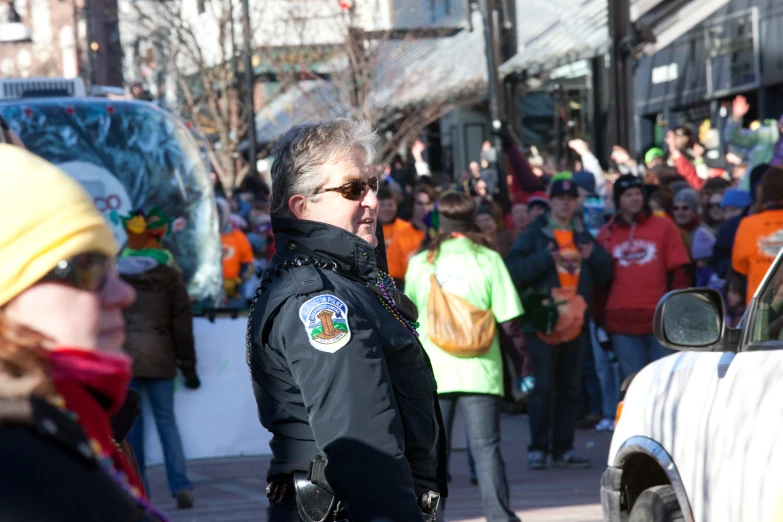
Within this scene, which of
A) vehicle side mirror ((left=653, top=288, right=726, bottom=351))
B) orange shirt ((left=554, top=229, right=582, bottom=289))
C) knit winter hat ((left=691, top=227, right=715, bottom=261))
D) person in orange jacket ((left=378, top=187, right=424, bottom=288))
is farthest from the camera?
person in orange jacket ((left=378, top=187, right=424, bottom=288))

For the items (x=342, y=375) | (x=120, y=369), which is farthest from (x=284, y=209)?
(x=120, y=369)

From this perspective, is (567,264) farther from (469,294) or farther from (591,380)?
(469,294)

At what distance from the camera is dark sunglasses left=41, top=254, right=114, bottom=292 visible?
165 cm

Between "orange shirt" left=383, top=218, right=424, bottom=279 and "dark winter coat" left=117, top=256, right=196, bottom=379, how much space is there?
10.2 ft

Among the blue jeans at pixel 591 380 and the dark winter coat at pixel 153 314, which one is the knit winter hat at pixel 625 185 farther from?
the dark winter coat at pixel 153 314

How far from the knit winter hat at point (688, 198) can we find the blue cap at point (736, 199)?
1.35ft

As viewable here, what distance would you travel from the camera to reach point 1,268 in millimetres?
1626

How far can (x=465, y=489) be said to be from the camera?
855 centimetres

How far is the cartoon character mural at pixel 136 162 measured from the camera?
41.4 feet

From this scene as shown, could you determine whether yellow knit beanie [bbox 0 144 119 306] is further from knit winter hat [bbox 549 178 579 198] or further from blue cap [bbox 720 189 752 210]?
blue cap [bbox 720 189 752 210]

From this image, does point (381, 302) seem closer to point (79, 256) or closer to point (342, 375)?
point (342, 375)

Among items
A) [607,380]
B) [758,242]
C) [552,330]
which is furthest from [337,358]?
[607,380]

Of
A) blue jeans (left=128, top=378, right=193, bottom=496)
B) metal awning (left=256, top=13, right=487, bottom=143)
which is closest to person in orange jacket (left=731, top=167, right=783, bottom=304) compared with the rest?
blue jeans (left=128, top=378, right=193, bottom=496)

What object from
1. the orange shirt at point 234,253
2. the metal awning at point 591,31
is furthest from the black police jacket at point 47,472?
the metal awning at point 591,31
